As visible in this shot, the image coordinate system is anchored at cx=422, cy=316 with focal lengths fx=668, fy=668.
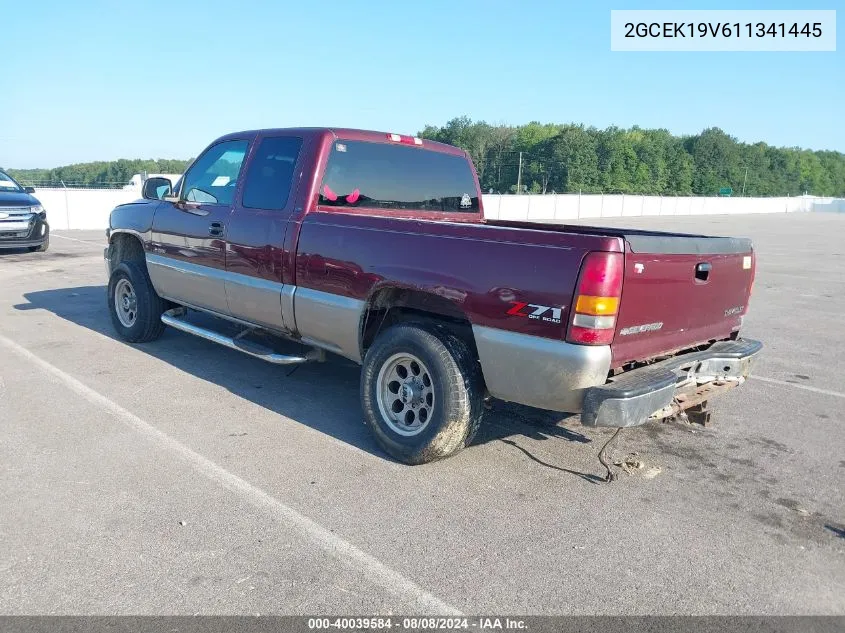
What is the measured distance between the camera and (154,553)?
3012 millimetres

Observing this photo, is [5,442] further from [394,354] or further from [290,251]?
[394,354]

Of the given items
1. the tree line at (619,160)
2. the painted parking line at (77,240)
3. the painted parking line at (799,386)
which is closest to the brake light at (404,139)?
the painted parking line at (799,386)

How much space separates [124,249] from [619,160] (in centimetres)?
8844

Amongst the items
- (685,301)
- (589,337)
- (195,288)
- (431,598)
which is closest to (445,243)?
(589,337)

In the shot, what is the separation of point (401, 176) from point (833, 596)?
384 cm

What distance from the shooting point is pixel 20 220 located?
44.3ft

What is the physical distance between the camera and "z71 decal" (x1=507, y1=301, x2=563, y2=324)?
11.0 feet

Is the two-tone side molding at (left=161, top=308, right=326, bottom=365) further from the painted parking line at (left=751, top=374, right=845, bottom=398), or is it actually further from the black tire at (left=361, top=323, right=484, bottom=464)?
the painted parking line at (left=751, top=374, right=845, bottom=398)

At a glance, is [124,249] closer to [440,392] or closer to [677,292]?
[440,392]

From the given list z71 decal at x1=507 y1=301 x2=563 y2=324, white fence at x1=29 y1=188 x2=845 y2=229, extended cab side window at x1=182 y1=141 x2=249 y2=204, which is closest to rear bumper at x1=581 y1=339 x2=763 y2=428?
z71 decal at x1=507 y1=301 x2=563 y2=324

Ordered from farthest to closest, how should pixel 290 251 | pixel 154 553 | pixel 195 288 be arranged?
1. pixel 195 288
2. pixel 290 251
3. pixel 154 553

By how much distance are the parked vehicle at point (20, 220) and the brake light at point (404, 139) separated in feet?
37.2

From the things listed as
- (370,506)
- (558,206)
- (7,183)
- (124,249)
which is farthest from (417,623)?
(558,206)

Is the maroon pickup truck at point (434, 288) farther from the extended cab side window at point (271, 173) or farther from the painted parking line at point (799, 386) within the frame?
the painted parking line at point (799, 386)
